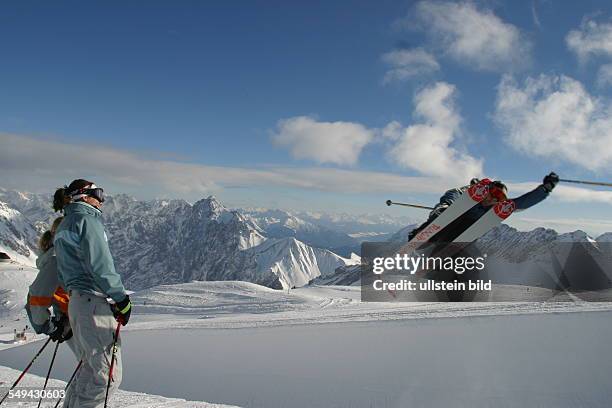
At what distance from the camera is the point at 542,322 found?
7.91 meters

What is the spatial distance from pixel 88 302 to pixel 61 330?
1.01 metres

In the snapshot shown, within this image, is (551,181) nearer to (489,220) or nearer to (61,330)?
(489,220)

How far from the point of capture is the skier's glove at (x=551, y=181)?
464 inches

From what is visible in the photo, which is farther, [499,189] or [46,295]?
[499,189]

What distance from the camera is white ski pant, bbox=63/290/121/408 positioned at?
4516 millimetres

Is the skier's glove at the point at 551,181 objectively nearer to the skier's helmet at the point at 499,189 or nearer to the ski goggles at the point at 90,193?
the skier's helmet at the point at 499,189

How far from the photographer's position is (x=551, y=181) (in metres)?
11.9

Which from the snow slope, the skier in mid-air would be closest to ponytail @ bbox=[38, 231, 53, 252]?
the snow slope

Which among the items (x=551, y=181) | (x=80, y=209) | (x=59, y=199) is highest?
(x=551, y=181)

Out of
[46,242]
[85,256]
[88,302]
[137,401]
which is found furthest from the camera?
[137,401]

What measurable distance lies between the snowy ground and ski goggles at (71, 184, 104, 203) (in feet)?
12.9

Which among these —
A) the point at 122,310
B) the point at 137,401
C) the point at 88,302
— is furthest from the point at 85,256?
the point at 137,401

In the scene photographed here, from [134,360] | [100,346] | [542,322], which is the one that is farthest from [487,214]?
[100,346]

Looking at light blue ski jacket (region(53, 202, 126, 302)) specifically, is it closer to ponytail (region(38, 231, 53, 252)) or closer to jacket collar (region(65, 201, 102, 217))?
jacket collar (region(65, 201, 102, 217))
